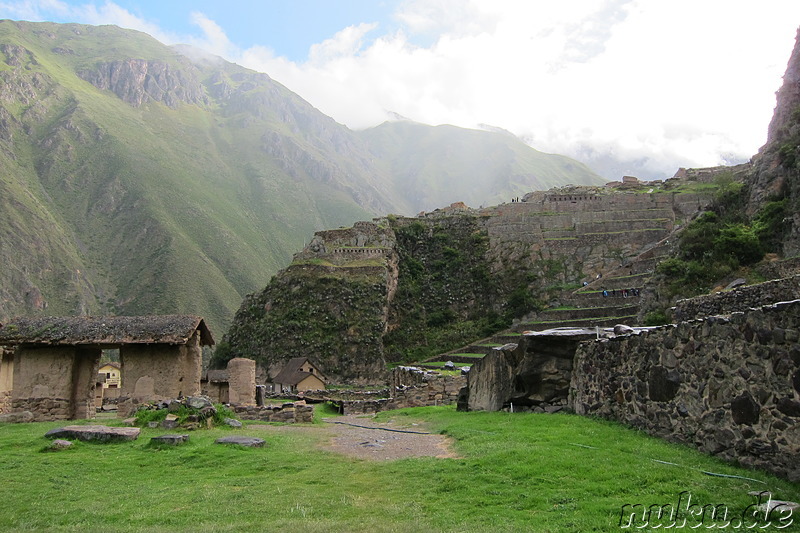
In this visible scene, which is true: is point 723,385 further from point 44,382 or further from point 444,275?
point 444,275

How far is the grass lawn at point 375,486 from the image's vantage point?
20.5 feet

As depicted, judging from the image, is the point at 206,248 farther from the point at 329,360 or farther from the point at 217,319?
the point at 329,360

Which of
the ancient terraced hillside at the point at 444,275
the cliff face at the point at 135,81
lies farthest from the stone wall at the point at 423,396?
the cliff face at the point at 135,81

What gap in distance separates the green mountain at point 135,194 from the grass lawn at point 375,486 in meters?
76.5

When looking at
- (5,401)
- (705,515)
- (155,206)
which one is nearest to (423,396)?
(5,401)

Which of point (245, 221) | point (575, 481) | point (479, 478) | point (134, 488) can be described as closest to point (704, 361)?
point (575, 481)

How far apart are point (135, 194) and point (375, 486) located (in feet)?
392

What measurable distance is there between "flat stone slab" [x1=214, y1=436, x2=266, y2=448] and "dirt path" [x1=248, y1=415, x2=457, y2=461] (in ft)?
4.24

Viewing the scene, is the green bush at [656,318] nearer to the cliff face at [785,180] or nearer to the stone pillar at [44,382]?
the cliff face at [785,180]

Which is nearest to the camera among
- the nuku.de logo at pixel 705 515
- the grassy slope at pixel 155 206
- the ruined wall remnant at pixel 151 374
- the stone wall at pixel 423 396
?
the nuku.de logo at pixel 705 515

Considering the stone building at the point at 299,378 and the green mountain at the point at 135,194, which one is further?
the green mountain at the point at 135,194

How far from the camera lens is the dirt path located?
11.3 metres

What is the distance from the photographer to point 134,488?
339 inches

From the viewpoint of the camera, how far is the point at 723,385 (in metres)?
A: 7.73
